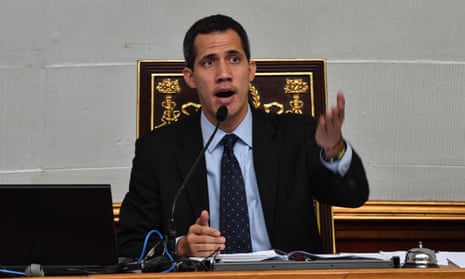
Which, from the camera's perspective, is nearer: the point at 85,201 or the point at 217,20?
the point at 85,201

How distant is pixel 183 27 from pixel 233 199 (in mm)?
980

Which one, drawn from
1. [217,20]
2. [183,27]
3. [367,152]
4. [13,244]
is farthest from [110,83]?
[13,244]

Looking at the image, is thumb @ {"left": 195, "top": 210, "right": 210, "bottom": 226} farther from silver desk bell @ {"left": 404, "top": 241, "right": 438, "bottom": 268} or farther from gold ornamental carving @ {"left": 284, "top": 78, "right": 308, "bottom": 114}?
gold ornamental carving @ {"left": 284, "top": 78, "right": 308, "bottom": 114}

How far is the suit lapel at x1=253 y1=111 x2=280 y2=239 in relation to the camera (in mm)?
2496

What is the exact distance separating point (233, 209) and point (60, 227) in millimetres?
842

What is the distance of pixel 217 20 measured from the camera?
2689mm

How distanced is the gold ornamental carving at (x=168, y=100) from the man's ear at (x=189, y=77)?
39 millimetres

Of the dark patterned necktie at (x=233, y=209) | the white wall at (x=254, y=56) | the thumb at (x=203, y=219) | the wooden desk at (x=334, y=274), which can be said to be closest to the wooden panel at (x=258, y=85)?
the dark patterned necktie at (x=233, y=209)

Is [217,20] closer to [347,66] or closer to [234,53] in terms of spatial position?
[234,53]

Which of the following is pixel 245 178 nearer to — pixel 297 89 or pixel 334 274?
pixel 297 89

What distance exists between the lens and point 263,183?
99.1 inches

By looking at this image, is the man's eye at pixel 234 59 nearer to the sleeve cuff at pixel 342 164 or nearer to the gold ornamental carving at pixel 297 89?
the gold ornamental carving at pixel 297 89

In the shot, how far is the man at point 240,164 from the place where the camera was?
8.18 ft

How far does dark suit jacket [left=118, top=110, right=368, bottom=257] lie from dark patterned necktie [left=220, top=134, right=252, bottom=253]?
0.18 ft
